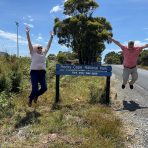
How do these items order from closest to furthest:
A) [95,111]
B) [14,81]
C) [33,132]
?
[33,132]
[95,111]
[14,81]

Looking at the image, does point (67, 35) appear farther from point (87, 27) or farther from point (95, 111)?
point (95, 111)

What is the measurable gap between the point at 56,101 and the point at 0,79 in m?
2.11

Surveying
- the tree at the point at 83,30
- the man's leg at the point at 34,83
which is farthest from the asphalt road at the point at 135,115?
the tree at the point at 83,30

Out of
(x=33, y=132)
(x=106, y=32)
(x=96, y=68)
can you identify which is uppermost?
(x=106, y=32)

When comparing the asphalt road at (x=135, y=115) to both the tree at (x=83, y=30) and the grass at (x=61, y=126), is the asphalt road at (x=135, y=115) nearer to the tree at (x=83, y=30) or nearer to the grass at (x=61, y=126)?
the grass at (x=61, y=126)

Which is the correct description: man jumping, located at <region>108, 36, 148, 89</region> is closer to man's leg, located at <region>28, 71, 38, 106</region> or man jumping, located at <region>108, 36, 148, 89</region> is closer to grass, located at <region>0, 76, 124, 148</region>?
grass, located at <region>0, 76, 124, 148</region>

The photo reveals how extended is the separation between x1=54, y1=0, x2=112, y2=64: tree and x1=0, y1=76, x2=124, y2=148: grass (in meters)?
38.3

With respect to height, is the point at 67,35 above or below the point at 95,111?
above

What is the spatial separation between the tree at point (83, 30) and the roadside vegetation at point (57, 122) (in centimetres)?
3679

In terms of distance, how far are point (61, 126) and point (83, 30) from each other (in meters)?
42.2

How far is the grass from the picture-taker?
24.2 ft

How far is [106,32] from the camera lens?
4981 cm

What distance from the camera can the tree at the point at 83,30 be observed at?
4944cm

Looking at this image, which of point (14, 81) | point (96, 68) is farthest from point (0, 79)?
point (96, 68)
